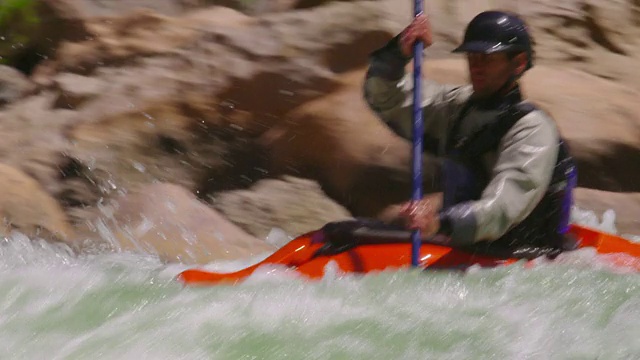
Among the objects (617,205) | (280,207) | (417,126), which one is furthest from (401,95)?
(617,205)

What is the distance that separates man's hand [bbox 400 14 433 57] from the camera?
11.1 ft

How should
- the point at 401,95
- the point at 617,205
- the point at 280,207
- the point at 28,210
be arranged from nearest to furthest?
the point at 401,95 < the point at 28,210 < the point at 617,205 < the point at 280,207

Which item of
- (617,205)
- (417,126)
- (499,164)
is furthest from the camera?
(617,205)

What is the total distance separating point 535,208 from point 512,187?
22 cm

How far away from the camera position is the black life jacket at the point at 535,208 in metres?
3.07

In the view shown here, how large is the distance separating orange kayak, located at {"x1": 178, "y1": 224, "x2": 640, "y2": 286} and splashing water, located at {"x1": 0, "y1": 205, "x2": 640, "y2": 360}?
0.11 ft

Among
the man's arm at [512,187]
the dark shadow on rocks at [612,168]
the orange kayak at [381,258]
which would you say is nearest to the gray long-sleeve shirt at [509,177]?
the man's arm at [512,187]

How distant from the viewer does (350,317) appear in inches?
117

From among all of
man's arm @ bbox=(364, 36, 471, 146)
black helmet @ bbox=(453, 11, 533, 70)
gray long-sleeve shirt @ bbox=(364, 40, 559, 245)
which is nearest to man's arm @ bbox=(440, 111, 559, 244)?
gray long-sleeve shirt @ bbox=(364, 40, 559, 245)

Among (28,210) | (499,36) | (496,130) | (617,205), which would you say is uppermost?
(499,36)

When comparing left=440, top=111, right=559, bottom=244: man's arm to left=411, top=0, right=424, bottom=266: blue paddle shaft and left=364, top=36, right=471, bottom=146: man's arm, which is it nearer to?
left=411, top=0, right=424, bottom=266: blue paddle shaft

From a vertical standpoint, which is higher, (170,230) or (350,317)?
(350,317)

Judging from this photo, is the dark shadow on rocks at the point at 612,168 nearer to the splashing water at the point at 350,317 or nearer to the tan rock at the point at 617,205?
the tan rock at the point at 617,205

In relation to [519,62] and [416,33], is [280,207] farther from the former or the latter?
[519,62]
